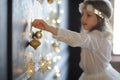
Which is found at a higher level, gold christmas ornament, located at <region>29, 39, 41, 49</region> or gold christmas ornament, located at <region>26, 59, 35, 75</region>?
gold christmas ornament, located at <region>29, 39, 41, 49</region>

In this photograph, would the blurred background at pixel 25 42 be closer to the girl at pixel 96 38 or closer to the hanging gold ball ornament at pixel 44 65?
the hanging gold ball ornament at pixel 44 65

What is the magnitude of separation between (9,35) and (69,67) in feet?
5.28

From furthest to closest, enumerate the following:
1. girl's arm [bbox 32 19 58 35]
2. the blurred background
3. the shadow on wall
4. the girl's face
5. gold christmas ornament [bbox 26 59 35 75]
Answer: the shadow on wall < the girl's face < gold christmas ornament [bbox 26 59 35 75] < girl's arm [bbox 32 19 58 35] < the blurred background

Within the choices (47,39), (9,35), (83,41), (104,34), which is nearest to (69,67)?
(47,39)

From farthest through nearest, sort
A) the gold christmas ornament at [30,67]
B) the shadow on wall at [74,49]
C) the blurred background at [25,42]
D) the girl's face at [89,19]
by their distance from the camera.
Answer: the shadow on wall at [74,49], the girl's face at [89,19], the gold christmas ornament at [30,67], the blurred background at [25,42]

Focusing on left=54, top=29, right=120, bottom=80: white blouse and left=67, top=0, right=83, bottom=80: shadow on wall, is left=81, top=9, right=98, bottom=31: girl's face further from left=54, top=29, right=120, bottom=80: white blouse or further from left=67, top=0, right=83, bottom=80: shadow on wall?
left=67, top=0, right=83, bottom=80: shadow on wall

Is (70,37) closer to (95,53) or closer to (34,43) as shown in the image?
(34,43)

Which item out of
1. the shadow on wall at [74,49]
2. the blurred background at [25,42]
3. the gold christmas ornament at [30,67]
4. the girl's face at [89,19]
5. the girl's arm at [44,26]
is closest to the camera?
the blurred background at [25,42]

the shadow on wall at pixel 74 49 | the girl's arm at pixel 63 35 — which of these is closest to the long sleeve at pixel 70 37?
the girl's arm at pixel 63 35

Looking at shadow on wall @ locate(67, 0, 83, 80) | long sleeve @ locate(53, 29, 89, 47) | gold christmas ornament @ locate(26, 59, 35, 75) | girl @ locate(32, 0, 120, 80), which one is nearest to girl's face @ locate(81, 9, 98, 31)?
girl @ locate(32, 0, 120, 80)

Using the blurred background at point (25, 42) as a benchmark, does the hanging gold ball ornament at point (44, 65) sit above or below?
below

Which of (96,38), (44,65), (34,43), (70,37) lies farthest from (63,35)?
(44,65)

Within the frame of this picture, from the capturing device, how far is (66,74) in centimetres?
249

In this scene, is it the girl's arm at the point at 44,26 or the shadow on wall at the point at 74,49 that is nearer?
the girl's arm at the point at 44,26
